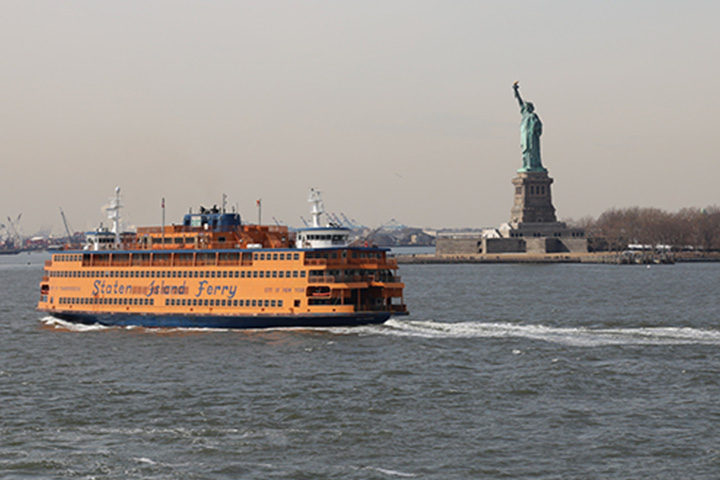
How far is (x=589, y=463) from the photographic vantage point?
30.0 metres

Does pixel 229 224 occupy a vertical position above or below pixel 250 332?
above

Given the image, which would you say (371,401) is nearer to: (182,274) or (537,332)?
(537,332)

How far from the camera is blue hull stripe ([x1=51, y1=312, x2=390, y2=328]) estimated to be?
200ft

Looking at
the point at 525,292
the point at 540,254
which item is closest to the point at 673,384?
the point at 525,292

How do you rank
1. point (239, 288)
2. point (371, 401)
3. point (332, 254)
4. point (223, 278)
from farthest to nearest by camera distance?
1. point (223, 278)
2. point (239, 288)
3. point (332, 254)
4. point (371, 401)

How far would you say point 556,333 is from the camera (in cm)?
5953

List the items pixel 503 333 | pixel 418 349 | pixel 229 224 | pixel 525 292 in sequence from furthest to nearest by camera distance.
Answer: pixel 525 292 → pixel 229 224 → pixel 503 333 → pixel 418 349

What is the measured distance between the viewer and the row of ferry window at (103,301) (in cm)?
6800

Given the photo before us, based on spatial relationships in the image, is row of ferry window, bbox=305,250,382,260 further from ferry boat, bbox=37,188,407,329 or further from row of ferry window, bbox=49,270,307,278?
row of ferry window, bbox=49,270,307,278

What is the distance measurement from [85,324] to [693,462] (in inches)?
2088

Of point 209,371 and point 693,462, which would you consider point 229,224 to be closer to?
point 209,371

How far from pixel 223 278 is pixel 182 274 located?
3.76 m

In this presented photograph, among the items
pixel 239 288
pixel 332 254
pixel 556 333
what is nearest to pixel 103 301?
pixel 239 288

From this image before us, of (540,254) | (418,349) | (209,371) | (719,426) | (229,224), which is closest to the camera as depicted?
(719,426)
